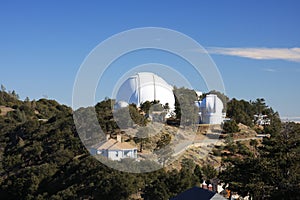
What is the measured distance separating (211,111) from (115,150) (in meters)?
16.8

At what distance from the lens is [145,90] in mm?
52562

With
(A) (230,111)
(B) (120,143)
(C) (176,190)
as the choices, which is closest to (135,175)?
(C) (176,190)

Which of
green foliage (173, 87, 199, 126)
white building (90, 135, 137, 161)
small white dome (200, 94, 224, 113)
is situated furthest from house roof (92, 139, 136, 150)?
small white dome (200, 94, 224, 113)

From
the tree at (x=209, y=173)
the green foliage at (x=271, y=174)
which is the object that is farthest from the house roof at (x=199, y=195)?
the tree at (x=209, y=173)

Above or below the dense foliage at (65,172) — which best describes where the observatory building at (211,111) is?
above

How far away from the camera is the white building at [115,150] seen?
35.7m

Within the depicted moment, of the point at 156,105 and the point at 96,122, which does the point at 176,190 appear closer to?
the point at 96,122

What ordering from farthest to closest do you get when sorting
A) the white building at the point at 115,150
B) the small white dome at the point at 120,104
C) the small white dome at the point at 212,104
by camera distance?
the small white dome at the point at 212,104
the small white dome at the point at 120,104
the white building at the point at 115,150

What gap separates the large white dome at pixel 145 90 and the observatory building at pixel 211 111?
343 centimetres

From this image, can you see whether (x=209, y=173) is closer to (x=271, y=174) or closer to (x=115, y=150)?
(x=115, y=150)

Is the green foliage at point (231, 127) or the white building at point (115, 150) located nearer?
the white building at point (115, 150)

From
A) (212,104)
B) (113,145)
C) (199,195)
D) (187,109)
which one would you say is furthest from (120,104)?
(199,195)

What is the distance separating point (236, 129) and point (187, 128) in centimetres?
459

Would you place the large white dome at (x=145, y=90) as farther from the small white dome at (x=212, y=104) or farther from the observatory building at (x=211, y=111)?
the small white dome at (x=212, y=104)
